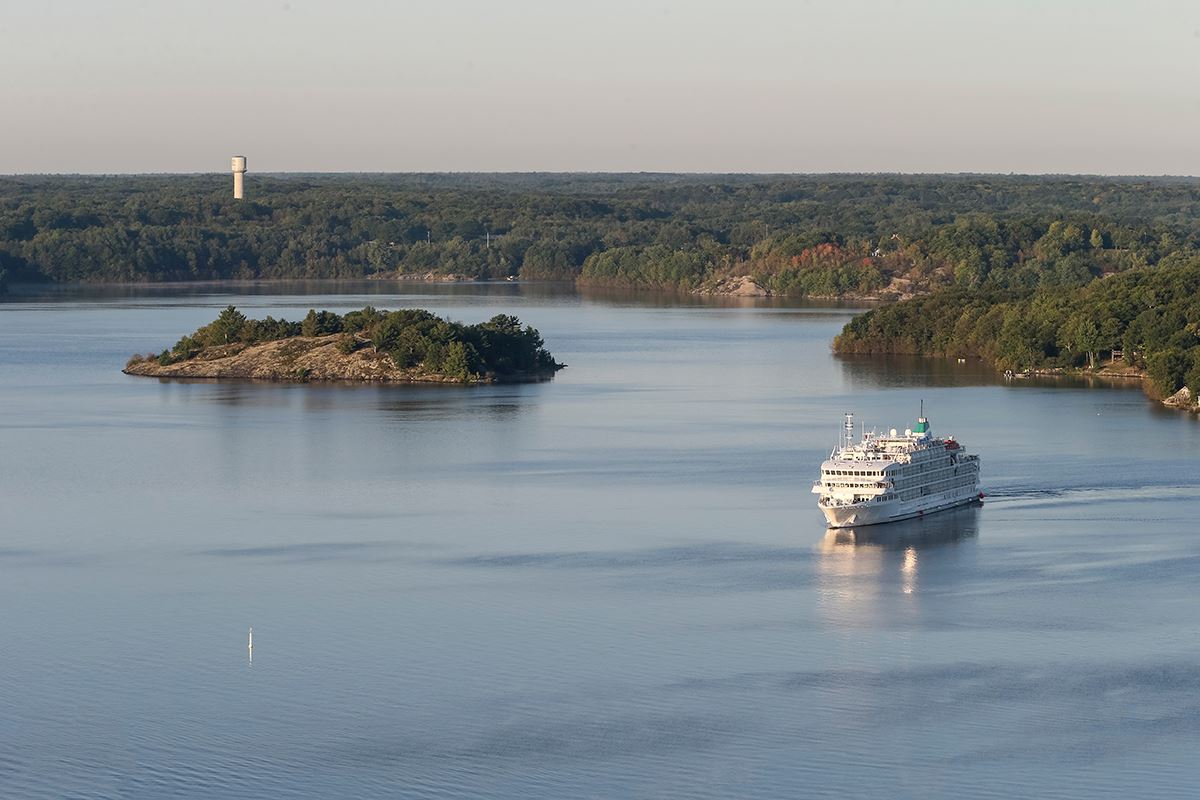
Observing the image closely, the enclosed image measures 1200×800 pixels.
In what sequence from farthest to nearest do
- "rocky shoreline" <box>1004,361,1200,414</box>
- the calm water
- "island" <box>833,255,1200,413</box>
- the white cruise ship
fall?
"rocky shoreline" <box>1004,361,1200,414</box>
"island" <box>833,255,1200,413</box>
the white cruise ship
the calm water

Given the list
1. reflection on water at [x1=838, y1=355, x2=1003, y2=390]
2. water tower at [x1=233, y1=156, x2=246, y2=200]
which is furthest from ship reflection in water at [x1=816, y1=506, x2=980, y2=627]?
water tower at [x1=233, y1=156, x2=246, y2=200]

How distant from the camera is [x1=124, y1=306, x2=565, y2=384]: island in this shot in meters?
54.9

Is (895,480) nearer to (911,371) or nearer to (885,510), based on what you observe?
(885,510)

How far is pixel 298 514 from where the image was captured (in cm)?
3219

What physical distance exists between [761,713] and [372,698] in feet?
12.3

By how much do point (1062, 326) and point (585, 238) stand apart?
7608 centimetres

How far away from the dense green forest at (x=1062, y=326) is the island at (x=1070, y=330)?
3 cm

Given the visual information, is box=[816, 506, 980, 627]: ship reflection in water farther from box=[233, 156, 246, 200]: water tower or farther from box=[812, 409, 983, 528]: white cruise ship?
box=[233, 156, 246, 200]: water tower

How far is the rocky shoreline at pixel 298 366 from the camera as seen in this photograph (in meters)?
55.2

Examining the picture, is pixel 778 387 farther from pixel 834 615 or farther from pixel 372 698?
pixel 372 698

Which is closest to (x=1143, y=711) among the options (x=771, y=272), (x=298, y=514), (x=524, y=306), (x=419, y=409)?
(x=298, y=514)

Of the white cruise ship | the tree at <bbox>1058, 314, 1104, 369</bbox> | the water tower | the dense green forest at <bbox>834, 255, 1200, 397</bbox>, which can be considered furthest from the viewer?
the water tower

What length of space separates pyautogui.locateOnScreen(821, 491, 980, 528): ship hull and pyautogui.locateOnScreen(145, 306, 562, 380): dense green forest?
23583 mm

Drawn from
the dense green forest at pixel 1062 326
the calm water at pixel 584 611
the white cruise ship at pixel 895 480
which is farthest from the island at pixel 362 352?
the white cruise ship at pixel 895 480
